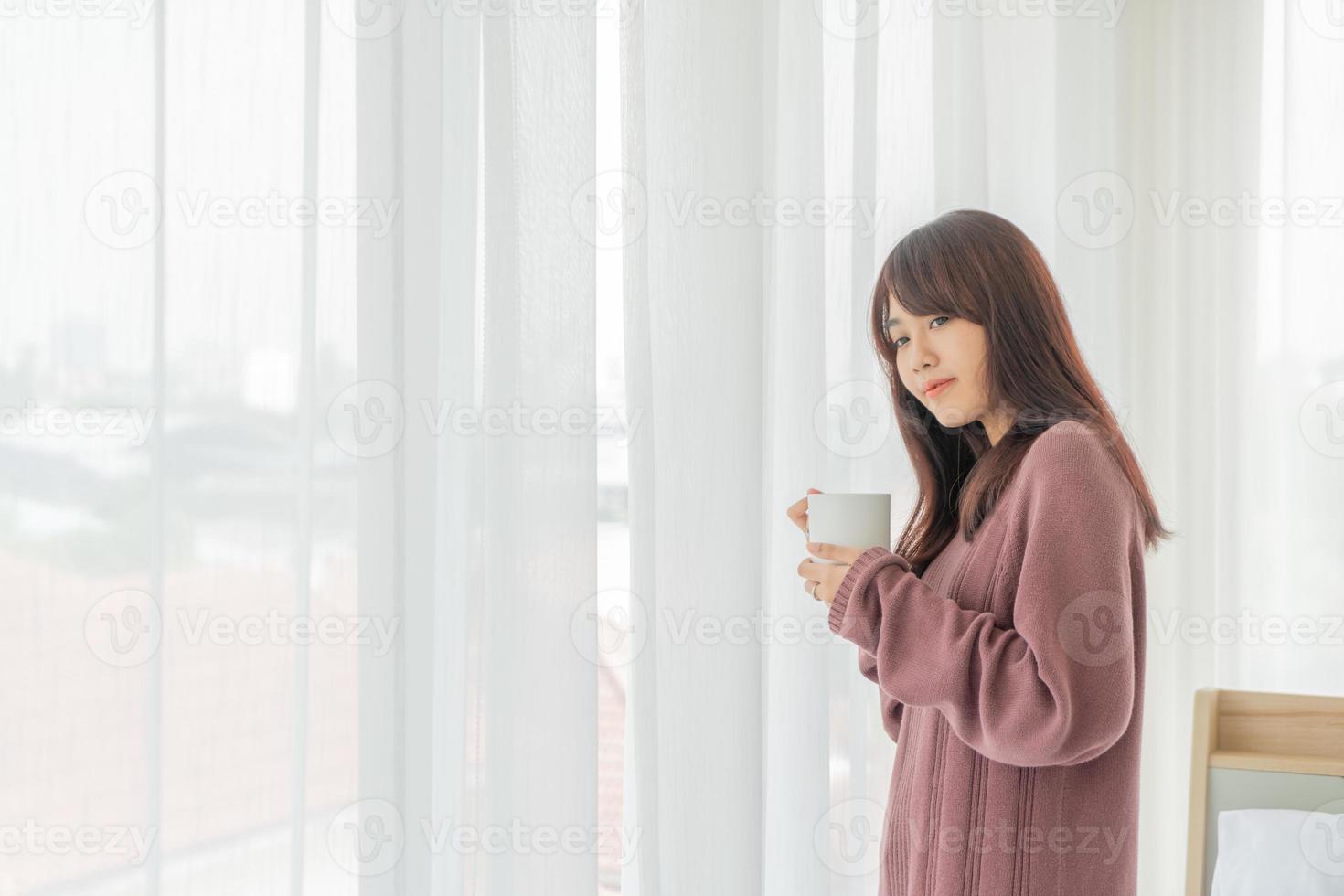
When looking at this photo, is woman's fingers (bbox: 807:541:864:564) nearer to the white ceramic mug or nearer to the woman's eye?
the white ceramic mug

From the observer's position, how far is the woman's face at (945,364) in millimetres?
968

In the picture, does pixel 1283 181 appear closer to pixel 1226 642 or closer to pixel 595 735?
pixel 1226 642

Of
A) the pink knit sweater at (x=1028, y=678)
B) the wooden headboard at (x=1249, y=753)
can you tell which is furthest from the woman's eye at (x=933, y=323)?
the wooden headboard at (x=1249, y=753)

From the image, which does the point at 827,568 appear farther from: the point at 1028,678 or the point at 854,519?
the point at 1028,678

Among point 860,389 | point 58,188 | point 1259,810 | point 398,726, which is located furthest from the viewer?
point 1259,810

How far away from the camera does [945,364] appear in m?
0.98

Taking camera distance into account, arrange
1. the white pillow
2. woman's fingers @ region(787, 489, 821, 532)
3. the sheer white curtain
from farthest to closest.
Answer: the white pillow, woman's fingers @ region(787, 489, 821, 532), the sheer white curtain

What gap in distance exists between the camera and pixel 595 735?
1.00 metres

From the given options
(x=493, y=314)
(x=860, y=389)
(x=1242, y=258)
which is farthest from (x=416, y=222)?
(x=1242, y=258)

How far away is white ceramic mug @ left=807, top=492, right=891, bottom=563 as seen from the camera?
94 centimetres

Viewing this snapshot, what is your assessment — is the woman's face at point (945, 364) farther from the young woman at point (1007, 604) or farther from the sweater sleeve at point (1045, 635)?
the sweater sleeve at point (1045, 635)

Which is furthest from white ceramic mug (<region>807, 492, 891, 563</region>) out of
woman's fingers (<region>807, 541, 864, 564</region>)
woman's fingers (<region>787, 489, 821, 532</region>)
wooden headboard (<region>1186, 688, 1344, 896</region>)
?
wooden headboard (<region>1186, 688, 1344, 896</region>)

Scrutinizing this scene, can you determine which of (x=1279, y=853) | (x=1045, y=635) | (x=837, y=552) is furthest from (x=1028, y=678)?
(x=1279, y=853)

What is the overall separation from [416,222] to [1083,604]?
2.19 feet
